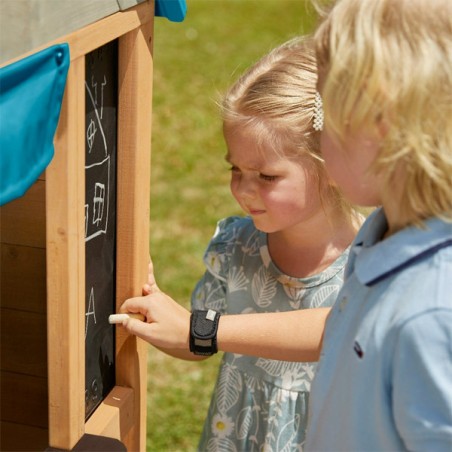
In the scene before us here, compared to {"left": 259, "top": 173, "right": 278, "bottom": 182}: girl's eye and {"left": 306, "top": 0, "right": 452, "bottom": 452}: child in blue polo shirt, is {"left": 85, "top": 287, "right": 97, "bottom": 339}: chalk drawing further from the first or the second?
{"left": 306, "top": 0, "right": 452, "bottom": 452}: child in blue polo shirt

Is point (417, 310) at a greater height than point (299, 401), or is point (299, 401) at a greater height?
point (417, 310)

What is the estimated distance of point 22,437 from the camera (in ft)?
7.39

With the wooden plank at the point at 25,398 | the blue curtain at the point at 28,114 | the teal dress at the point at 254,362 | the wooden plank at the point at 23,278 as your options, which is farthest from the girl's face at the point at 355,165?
the wooden plank at the point at 25,398

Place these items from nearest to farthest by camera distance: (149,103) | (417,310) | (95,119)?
1. (417,310)
2. (95,119)
3. (149,103)

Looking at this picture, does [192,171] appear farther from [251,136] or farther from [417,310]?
[417,310]

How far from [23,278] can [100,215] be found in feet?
1.18

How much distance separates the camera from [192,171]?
5.45 meters

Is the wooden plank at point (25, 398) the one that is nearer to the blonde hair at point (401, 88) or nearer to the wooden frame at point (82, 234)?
the wooden frame at point (82, 234)

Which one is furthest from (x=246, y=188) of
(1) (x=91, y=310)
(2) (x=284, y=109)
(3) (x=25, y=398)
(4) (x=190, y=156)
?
(4) (x=190, y=156)

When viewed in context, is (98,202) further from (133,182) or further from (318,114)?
(318,114)

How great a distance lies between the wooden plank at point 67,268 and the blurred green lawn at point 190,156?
513mm

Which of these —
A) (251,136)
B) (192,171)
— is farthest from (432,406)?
(192,171)

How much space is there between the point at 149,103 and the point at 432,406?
35.6 inches

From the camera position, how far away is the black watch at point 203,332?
6.23 ft
